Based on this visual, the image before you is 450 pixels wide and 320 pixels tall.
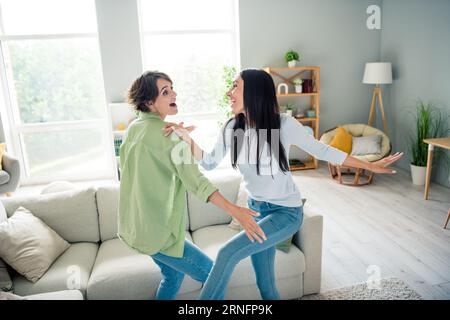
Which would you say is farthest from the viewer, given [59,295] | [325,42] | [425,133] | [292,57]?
[325,42]

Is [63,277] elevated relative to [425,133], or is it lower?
lower

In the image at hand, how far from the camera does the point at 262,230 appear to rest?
146cm

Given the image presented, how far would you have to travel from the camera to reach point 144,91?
1.42 m

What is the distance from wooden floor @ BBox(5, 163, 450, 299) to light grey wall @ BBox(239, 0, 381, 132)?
1.46 m

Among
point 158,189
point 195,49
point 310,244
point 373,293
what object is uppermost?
point 195,49

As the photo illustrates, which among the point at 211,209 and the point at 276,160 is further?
the point at 211,209

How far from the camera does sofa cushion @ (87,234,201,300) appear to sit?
186 centimetres

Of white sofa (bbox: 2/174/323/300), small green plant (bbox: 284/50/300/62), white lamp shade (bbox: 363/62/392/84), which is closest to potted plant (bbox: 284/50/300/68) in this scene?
small green plant (bbox: 284/50/300/62)

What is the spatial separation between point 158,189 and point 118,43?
154 inches

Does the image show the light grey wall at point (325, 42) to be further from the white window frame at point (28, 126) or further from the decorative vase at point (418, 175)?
the white window frame at point (28, 126)

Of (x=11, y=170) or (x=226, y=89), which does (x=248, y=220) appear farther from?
(x=226, y=89)

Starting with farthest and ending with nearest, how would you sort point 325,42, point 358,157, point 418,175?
1. point 325,42
2. point 358,157
3. point 418,175

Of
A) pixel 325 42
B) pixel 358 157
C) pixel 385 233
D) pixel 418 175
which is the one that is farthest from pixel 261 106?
pixel 325 42
